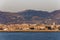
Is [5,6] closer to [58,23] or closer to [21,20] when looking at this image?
[21,20]

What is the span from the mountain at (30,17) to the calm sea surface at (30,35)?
0.60 feet

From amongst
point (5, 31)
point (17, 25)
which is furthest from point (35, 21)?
point (5, 31)

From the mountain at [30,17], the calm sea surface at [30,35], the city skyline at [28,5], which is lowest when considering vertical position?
the calm sea surface at [30,35]

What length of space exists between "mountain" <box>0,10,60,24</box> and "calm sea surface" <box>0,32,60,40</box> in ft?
0.60

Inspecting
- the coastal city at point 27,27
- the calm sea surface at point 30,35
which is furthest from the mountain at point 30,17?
the calm sea surface at point 30,35

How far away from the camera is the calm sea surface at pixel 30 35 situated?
2.82m

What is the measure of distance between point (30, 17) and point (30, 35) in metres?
0.29

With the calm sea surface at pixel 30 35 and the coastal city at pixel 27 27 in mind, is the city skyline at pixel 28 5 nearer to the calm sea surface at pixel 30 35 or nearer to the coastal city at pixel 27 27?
the coastal city at pixel 27 27

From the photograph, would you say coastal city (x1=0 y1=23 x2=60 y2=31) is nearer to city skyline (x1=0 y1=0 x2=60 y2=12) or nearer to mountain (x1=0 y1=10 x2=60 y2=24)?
mountain (x1=0 y1=10 x2=60 y2=24)

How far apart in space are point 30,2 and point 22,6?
0.47 ft

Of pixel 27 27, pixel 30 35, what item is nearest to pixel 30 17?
pixel 27 27

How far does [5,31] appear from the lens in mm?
2842

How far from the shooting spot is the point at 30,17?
2.91 m

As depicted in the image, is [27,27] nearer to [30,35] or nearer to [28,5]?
[30,35]
